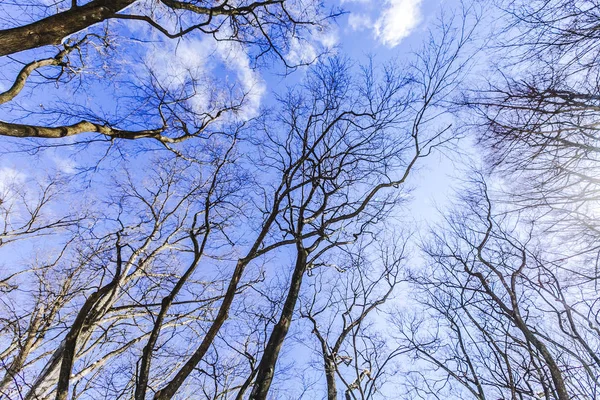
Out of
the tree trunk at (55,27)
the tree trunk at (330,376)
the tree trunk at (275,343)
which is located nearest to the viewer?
the tree trunk at (55,27)

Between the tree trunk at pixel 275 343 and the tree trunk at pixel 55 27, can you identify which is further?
the tree trunk at pixel 275 343

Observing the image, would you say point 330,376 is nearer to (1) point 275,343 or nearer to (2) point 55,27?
(1) point 275,343

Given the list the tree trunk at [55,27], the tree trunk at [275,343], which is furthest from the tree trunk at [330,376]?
the tree trunk at [55,27]

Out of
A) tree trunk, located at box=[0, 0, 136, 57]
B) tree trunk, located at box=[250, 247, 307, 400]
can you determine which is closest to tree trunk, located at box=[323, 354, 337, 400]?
tree trunk, located at box=[250, 247, 307, 400]

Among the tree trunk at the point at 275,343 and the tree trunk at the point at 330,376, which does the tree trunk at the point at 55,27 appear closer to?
the tree trunk at the point at 275,343

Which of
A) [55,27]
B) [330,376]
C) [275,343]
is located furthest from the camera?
[330,376]

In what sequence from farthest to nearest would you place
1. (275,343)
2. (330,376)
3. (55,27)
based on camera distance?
1. (330,376)
2. (275,343)
3. (55,27)

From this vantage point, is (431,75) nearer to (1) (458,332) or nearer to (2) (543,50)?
(2) (543,50)

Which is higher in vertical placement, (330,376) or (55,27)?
(55,27)

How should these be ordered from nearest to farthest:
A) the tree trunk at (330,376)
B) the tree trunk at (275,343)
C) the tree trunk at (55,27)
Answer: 1. the tree trunk at (55,27)
2. the tree trunk at (275,343)
3. the tree trunk at (330,376)

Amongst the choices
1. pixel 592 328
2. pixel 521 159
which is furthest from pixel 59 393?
pixel 592 328

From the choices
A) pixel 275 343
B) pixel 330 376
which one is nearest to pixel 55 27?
pixel 275 343

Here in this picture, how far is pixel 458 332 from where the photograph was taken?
6.56 metres

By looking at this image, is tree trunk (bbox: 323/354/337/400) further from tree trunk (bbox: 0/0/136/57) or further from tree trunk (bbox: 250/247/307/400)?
tree trunk (bbox: 0/0/136/57)
